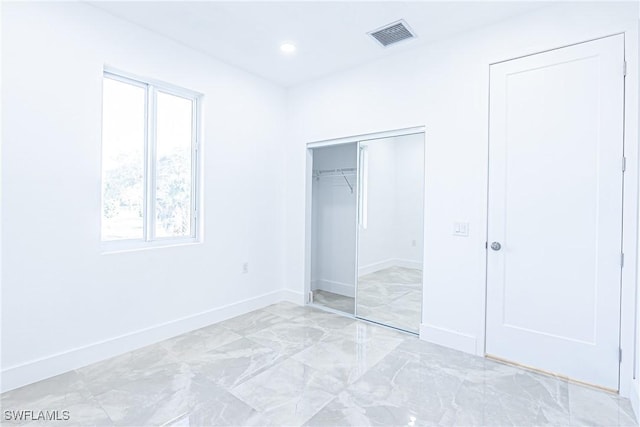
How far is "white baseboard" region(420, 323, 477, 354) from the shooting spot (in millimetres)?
2801

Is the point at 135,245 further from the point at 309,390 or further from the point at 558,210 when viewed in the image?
the point at 558,210

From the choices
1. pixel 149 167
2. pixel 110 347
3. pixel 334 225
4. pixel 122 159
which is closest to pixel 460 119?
pixel 334 225

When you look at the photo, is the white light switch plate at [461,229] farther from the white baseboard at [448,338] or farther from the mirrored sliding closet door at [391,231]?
the white baseboard at [448,338]

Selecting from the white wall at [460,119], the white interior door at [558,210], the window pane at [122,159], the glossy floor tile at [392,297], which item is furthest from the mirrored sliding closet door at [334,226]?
the window pane at [122,159]

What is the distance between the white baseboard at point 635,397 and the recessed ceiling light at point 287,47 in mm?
3730

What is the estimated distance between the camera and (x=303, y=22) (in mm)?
2770

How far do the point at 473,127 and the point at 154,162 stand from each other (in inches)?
116

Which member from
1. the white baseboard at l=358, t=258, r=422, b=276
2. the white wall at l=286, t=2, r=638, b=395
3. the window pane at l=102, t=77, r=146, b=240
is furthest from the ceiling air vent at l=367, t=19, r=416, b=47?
the window pane at l=102, t=77, r=146, b=240

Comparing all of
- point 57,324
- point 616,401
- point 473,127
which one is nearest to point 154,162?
point 57,324

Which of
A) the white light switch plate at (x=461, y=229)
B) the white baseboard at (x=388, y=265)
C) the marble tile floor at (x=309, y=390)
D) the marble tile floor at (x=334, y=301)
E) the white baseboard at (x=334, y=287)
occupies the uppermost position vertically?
the white light switch plate at (x=461, y=229)

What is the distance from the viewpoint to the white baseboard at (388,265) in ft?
10.7

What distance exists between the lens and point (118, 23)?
271cm

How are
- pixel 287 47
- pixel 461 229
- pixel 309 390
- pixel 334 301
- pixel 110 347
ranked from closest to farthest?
pixel 309 390 → pixel 110 347 → pixel 461 229 → pixel 287 47 → pixel 334 301

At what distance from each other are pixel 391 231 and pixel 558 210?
1.47 m
